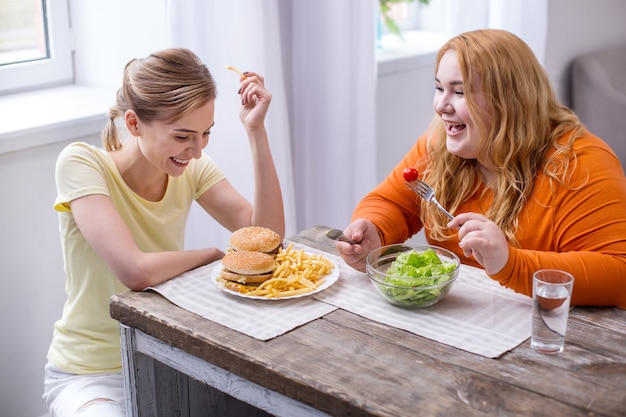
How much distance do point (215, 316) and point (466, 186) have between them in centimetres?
65

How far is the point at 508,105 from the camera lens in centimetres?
173

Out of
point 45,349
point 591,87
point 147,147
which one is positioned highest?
point 147,147

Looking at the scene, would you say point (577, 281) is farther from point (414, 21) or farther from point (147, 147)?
point (414, 21)

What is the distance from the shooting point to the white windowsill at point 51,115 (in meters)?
2.12

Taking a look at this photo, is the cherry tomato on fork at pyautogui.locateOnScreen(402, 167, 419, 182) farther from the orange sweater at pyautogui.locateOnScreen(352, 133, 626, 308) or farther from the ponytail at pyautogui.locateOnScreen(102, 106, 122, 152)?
the ponytail at pyautogui.locateOnScreen(102, 106, 122, 152)

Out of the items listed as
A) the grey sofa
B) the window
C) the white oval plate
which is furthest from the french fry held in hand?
the grey sofa

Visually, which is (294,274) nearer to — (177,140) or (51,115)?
(177,140)

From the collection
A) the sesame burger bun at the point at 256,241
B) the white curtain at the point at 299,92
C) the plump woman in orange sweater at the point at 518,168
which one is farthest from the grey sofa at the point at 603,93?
the sesame burger bun at the point at 256,241

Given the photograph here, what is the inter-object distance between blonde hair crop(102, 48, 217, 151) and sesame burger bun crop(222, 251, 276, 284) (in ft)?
1.23

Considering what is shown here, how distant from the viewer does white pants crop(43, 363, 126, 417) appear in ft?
5.51

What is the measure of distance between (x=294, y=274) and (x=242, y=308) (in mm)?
147

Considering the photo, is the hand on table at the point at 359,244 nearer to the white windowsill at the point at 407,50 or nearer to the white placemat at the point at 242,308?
the white placemat at the point at 242,308

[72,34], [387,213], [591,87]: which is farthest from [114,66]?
[591,87]

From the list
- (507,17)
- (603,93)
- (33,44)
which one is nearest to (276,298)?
→ (33,44)
